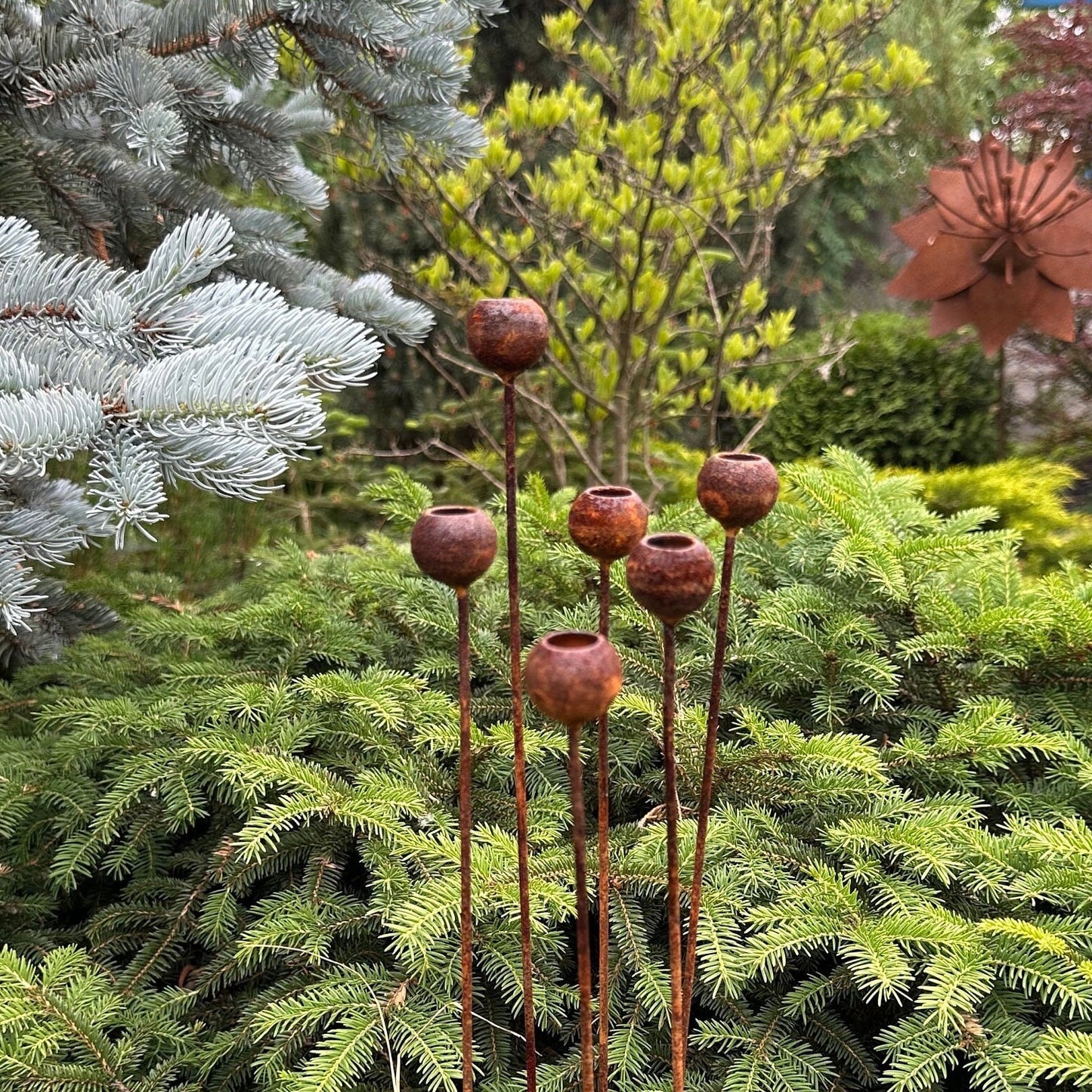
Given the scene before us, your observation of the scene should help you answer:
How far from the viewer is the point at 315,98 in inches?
72.2

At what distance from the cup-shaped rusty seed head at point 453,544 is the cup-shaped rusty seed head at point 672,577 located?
0.36 ft

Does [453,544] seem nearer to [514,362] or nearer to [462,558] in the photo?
[462,558]

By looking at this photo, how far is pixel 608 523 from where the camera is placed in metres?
0.65

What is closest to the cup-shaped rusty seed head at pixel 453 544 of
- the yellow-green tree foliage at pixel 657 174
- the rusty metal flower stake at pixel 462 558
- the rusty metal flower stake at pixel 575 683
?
the rusty metal flower stake at pixel 462 558

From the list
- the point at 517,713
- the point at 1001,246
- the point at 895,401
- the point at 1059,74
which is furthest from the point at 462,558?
the point at 1059,74

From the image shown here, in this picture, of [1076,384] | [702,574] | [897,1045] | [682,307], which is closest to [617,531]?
[702,574]

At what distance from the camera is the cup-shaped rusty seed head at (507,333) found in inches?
26.0

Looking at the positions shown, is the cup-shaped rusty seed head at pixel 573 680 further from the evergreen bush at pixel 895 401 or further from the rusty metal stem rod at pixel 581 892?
the evergreen bush at pixel 895 401

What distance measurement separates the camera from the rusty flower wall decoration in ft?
8.34

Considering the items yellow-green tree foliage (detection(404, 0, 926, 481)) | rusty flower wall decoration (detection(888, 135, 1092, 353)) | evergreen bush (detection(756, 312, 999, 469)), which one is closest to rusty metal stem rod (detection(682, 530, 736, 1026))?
yellow-green tree foliage (detection(404, 0, 926, 481))

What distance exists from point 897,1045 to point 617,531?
57 centimetres

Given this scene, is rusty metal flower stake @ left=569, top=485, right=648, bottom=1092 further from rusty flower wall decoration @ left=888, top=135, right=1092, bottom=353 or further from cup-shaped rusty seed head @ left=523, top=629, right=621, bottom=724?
rusty flower wall decoration @ left=888, top=135, right=1092, bottom=353

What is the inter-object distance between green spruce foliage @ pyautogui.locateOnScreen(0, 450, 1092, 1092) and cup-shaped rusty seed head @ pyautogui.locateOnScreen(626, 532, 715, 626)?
0.41 metres

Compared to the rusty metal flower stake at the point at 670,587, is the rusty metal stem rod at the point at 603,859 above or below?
below
